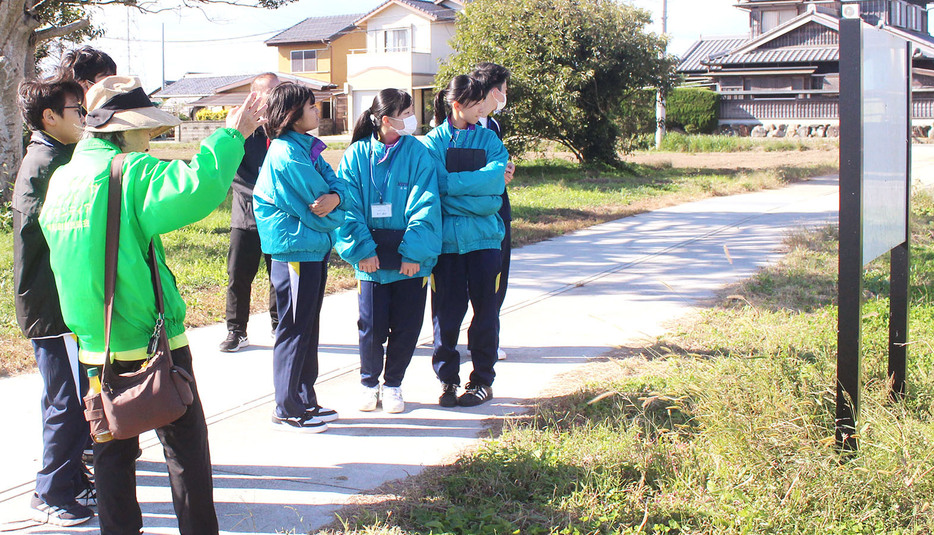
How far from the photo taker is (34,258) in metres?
3.59

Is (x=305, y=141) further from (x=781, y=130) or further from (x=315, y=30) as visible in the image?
(x=315, y=30)

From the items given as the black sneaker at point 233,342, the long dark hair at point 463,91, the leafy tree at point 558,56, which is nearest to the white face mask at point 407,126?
the long dark hair at point 463,91

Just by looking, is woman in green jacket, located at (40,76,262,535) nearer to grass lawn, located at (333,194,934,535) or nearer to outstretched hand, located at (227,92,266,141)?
outstretched hand, located at (227,92,266,141)

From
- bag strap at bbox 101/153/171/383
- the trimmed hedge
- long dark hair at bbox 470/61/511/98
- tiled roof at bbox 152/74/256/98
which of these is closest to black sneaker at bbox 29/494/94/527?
bag strap at bbox 101/153/171/383

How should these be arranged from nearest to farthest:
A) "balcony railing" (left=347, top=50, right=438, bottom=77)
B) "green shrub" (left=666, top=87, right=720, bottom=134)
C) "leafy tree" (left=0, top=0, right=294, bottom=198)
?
1. "leafy tree" (left=0, top=0, right=294, bottom=198)
2. "green shrub" (left=666, top=87, right=720, bottom=134)
3. "balcony railing" (left=347, top=50, right=438, bottom=77)

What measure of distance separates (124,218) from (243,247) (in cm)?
328

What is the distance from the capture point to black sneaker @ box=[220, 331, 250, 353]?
20.0ft

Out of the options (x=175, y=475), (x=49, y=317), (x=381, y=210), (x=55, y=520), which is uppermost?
(x=381, y=210)

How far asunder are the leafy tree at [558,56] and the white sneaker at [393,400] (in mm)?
13722

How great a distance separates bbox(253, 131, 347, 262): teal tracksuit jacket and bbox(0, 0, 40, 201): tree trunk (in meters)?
8.22

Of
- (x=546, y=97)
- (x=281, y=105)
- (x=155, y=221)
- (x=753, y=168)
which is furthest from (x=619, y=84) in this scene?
(x=155, y=221)

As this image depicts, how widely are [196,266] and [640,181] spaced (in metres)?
11.6

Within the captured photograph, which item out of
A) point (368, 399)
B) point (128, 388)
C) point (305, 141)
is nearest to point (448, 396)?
point (368, 399)

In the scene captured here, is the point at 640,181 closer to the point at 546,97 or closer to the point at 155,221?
the point at 546,97
